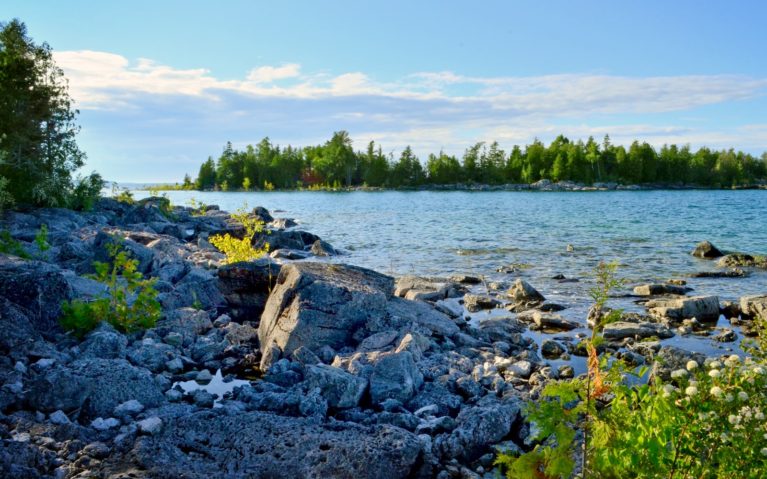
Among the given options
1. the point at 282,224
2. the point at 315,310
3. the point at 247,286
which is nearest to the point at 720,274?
the point at 247,286

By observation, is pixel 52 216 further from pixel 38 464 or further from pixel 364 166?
pixel 364 166

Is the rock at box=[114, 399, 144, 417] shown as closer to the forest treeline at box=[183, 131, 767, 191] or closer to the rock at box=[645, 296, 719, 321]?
the rock at box=[645, 296, 719, 321]

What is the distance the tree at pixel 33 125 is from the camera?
1059 inches

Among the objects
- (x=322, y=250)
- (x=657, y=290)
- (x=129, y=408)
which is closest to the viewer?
(x=129, y=408)

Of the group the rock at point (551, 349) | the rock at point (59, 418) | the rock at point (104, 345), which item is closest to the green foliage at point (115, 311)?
the rock at point (104, 345)

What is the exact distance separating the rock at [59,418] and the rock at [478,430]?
375 cm

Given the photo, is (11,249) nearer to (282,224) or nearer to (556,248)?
(556,248)

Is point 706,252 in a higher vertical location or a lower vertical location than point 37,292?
lower

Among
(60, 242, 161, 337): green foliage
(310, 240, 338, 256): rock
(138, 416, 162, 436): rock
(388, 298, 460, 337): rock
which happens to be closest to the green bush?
(138, 416, 162, 436): rock

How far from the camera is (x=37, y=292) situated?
28.3 ft

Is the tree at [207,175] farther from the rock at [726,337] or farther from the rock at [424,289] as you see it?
the rock at [726,337]

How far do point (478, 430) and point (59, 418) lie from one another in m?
4.22

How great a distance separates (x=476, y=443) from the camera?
588cm

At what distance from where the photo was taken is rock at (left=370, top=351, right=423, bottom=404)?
6.90m
